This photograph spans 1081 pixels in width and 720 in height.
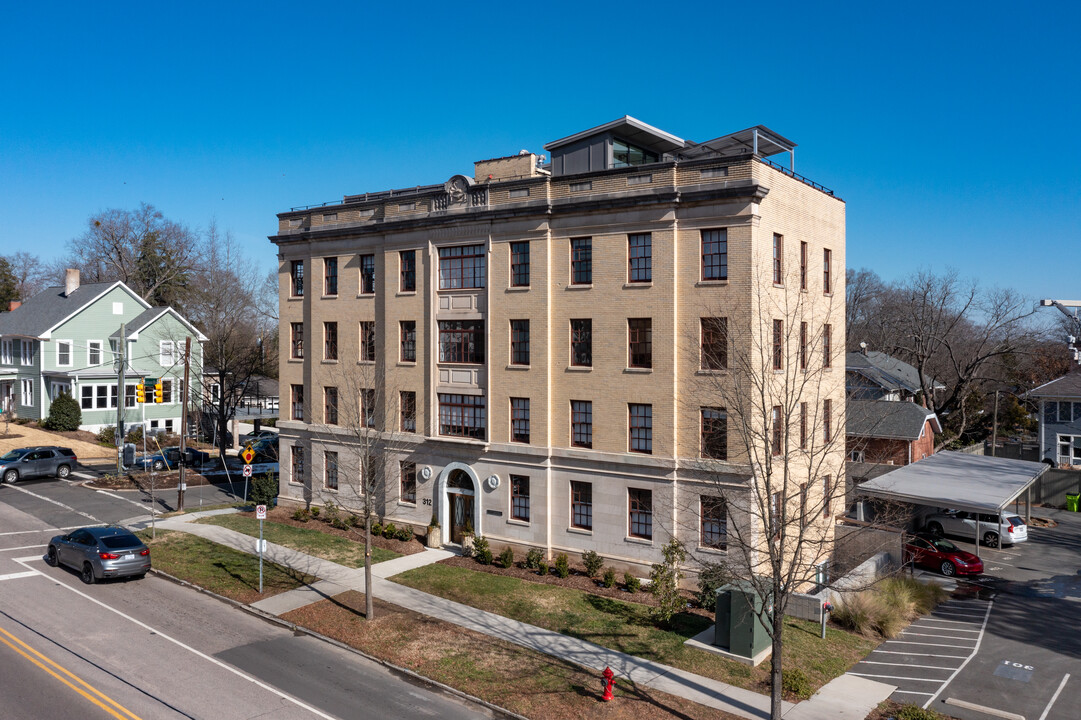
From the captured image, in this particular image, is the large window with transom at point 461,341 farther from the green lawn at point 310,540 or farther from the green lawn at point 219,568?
the green lawn at point 219,568

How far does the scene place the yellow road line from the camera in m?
15.7

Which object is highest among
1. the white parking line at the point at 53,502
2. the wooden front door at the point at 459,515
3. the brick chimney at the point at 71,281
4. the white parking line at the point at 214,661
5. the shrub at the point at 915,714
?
the brick chimney at the point at 71,281

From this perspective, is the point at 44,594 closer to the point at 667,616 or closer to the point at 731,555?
the point at 667,616

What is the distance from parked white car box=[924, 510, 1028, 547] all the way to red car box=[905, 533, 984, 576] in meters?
4.28

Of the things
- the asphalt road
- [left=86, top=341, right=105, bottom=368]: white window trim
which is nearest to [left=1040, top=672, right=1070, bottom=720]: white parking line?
the asphalt road

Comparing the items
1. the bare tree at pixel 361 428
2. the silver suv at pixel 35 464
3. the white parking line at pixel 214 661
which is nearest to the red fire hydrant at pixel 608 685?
the white parking line at pixel 214 661

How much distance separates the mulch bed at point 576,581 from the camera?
23750mm

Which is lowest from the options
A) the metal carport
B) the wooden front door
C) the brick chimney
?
the wooden front door

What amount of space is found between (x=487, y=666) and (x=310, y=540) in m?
14.4

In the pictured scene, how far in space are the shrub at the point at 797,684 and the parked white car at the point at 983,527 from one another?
68.2ft

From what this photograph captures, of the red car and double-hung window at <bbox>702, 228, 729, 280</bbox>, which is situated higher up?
double-hung window at <bbox>702, 228, 729, 280</bbox>

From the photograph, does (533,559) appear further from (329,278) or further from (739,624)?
(329,278)

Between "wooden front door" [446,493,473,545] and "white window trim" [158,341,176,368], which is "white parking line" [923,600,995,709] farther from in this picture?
"white window trim" [158,341,176,368]

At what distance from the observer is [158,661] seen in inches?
730
